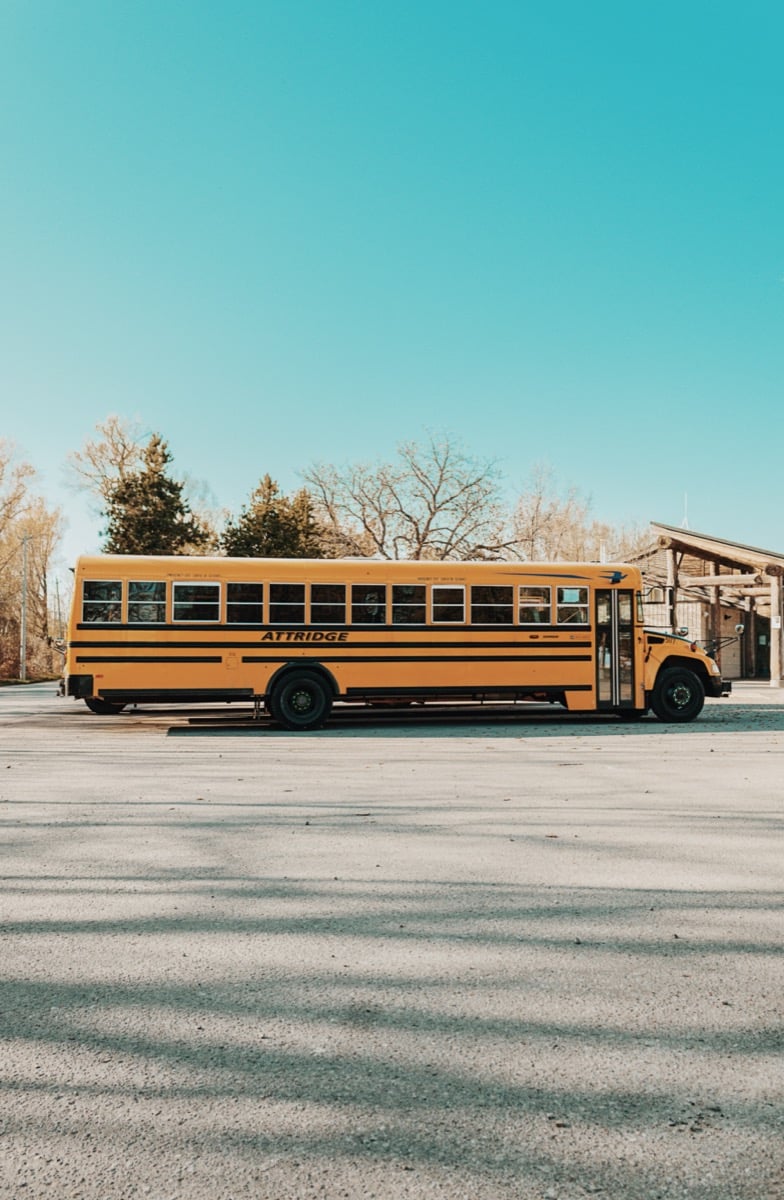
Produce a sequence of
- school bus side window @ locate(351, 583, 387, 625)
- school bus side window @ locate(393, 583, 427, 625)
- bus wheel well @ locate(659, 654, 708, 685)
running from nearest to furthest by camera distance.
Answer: school bus side window @ locate(351, 583, 387, 625)
school bus side window @ locate(393, 583, 427, 625)
bus wheel well @ locate(659, 654, 708, 685)

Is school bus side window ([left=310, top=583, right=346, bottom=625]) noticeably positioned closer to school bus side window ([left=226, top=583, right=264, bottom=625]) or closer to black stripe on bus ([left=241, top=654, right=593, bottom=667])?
black stripe on bus ([left=241, top=654, right=593, bottom=667])

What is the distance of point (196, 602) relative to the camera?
49.8 ft

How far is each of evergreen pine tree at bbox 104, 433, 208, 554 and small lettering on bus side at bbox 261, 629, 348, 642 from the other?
30.3 m

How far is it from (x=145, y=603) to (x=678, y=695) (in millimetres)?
9524

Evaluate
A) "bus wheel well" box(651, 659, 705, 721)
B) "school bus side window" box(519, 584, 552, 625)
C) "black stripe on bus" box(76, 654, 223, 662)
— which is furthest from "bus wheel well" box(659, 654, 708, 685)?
"black stripe on bus" box(76, 654, 223, 662)

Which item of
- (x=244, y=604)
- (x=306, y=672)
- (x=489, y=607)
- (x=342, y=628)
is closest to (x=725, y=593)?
(x=489, y=607)

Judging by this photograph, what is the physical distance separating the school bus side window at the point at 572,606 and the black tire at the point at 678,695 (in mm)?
1832

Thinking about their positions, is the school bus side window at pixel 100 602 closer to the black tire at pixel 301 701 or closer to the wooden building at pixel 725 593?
the black tire at pixel 301 701

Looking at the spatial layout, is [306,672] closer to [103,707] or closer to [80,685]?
[80,685]

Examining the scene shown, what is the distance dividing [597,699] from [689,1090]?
1381 centimetres

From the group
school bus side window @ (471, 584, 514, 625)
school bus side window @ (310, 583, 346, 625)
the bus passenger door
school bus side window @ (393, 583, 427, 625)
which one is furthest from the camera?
the bus passenger door

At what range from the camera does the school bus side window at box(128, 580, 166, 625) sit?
15.0 meters

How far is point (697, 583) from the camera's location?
2923 cm

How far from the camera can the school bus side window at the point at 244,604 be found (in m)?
15.2
